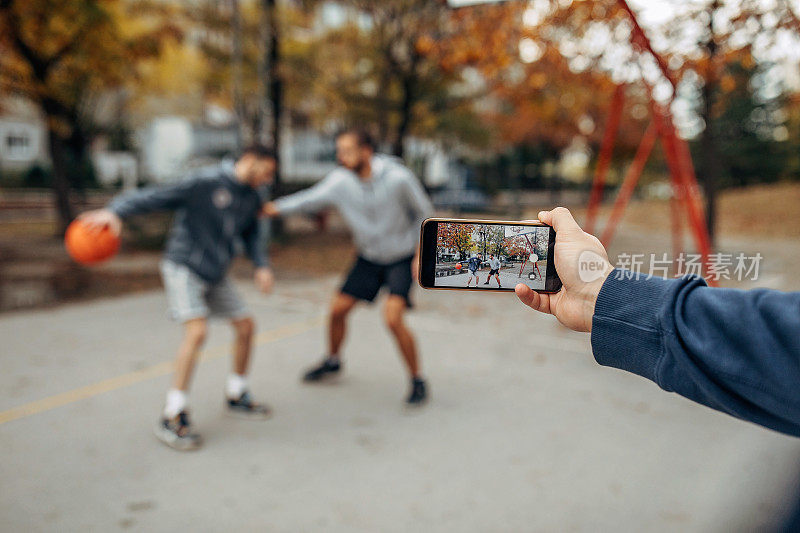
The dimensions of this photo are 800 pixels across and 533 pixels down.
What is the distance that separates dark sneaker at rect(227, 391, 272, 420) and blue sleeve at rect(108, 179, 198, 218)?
4.71ft

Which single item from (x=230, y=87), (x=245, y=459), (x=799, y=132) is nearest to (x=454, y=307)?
(x=245, y=459)

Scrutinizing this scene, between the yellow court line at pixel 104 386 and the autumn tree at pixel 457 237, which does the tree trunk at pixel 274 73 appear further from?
the autumn tree at pixel 457 237

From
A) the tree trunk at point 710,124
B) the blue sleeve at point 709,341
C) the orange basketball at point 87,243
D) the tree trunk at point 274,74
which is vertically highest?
the tree trunk at point 274,74

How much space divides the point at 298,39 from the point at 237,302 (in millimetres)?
16324

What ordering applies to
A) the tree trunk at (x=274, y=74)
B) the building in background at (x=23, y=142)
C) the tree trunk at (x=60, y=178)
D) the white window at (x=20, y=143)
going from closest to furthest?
the tree trunk at (x=274, y=74), the tree trunk at (x=60, y=178), the building in background at (x=23, y=142), the white window at (x=20, y=143)

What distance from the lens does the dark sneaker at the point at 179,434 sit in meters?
3.84

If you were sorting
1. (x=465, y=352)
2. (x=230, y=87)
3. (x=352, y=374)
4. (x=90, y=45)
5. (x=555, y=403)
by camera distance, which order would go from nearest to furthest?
(x=555, y=403) < (x=352, y=374) < (x=465, y=352) < (x=90, y=45) < (x=230, y=87)

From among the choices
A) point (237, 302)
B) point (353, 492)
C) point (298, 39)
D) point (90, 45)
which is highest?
point (298, 39)

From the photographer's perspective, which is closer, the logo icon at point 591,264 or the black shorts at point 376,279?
the logo icon at point 591,264

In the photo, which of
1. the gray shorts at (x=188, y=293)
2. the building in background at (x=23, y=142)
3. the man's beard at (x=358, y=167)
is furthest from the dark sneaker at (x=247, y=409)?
the building in background at (x=23, y=142)

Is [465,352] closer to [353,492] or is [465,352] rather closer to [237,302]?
[237,302]

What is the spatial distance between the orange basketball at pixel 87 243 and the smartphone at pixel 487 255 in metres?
3.21

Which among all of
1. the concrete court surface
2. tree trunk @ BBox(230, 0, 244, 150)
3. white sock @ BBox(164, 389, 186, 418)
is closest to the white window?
tree trunk @ BBox(230, 0, 244, 150)

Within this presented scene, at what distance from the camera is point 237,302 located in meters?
4.47
